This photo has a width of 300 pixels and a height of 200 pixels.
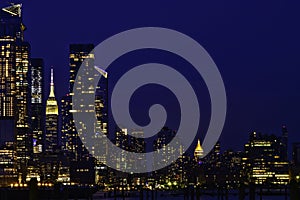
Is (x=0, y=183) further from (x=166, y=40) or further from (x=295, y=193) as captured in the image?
(x=295, y=193)

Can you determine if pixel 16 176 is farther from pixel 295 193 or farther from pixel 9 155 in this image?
pixel 295 193

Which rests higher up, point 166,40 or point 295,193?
point 166,40

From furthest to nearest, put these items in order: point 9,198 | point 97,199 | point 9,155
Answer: point 9,155 < point 97,199 < point 9,198

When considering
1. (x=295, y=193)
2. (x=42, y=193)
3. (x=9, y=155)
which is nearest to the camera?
(x=295, y=193)

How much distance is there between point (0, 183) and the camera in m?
159

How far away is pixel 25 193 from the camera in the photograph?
109000 millimetres

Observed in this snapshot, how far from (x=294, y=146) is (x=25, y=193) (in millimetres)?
98080

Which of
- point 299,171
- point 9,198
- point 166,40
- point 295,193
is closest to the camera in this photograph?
point 295,193

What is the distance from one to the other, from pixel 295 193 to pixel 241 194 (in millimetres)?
22191

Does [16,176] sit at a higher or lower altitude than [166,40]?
lower

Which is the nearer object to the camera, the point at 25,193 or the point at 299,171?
the point at 25,193

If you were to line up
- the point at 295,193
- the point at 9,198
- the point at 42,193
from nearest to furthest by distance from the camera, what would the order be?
the point at 295,193 → the point at 9,198 → the point at 42,193

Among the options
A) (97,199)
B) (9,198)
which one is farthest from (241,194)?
(97,199)

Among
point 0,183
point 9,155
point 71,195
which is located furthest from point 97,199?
point 9,155
